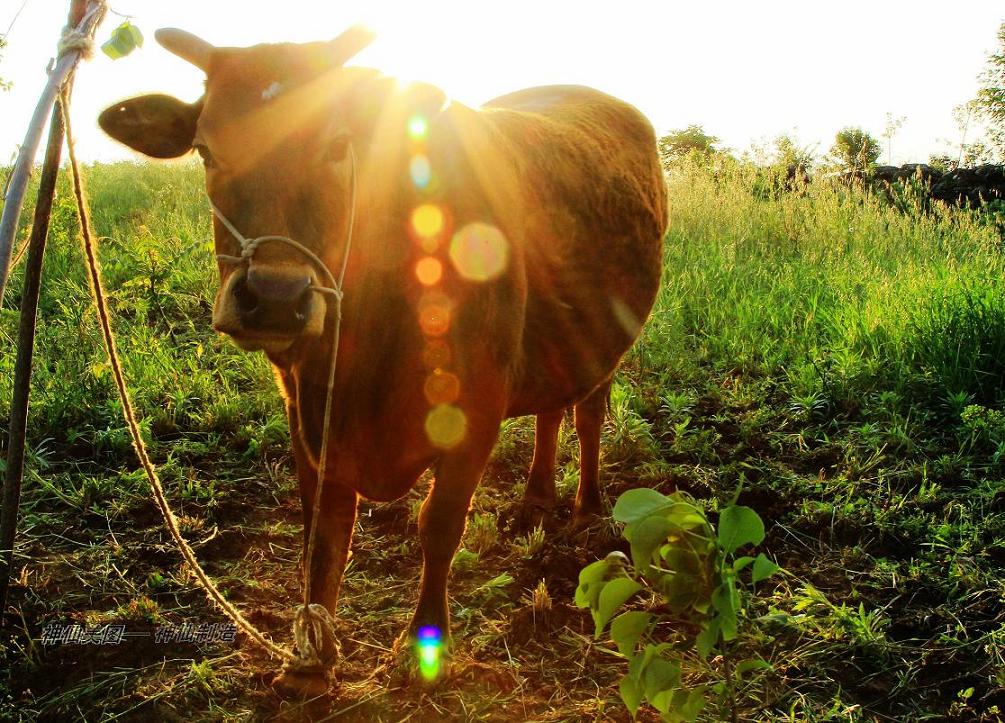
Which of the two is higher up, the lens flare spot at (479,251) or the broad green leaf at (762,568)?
the lens flare spot at (479,251)

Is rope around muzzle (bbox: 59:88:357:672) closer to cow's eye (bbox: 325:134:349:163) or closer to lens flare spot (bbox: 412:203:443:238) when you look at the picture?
cow's eye (bbox: 325:134:349:163)

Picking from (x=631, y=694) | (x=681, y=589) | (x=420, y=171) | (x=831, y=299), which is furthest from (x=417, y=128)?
(x=831, y=299)

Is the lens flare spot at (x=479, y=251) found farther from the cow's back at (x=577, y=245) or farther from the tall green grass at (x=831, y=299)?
the tall green grass at (x=831, y=299)

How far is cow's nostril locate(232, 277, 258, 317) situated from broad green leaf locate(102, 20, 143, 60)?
709mm

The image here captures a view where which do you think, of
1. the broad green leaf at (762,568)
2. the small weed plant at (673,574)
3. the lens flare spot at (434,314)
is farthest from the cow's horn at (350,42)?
the broad green leaf at (762,568)

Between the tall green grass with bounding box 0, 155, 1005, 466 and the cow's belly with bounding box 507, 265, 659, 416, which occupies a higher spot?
the cow's belly with bounding box 507, 265, 659, 416

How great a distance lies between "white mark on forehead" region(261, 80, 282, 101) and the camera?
2.29 metres

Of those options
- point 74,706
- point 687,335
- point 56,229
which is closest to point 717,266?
point 687,335

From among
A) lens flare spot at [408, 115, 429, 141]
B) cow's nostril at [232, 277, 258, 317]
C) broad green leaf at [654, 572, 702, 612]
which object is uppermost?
lens flare spot at [408, 115, 429, 141]

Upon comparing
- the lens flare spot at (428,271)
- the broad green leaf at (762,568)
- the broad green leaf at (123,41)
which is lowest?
the broad green leaf at (762,568)

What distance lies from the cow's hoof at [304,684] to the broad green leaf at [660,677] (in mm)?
1308

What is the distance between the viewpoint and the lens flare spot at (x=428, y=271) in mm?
2732

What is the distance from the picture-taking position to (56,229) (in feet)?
22.3

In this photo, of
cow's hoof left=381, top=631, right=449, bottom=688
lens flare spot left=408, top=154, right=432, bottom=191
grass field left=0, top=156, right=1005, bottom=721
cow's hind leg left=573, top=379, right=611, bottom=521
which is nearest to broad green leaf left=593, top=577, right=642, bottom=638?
grass field left=0, top=156, right=1005, bottom=721
